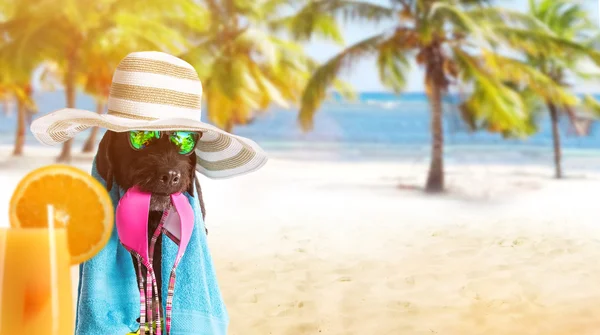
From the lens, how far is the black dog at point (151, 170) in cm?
78

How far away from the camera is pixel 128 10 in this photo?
18.4 ft

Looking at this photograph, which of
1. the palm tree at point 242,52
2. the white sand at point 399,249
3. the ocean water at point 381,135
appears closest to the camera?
the white sand at point 399,249

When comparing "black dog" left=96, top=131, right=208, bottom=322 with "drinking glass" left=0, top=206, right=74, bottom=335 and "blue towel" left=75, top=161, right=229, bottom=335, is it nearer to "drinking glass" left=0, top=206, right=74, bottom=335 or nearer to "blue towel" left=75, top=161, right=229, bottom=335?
"blue towel" left=75, top=161, right=229, bottom=335

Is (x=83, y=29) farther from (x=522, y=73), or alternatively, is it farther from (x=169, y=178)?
(x=169, y=178)

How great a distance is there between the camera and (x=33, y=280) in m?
0.56

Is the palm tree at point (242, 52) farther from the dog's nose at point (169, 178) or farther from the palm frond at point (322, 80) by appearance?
the dog's nose at point (169, 178)

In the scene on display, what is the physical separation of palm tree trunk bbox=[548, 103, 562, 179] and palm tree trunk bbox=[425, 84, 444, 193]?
1.18 meters

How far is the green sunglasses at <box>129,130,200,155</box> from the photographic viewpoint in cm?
81

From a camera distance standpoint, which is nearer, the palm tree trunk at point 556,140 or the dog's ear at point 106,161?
the dog's ear at point 106,161

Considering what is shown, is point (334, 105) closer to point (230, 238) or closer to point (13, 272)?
point (230, 238)

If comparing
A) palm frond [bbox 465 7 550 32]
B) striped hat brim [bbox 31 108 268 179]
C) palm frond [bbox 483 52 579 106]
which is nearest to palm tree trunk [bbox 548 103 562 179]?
palm frond [bbox 483 52 579 106]

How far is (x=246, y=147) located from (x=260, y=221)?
4945mm

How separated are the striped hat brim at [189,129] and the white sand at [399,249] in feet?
8.93

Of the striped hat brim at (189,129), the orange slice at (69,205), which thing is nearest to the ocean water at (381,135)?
the striped hat brim at (189,129)
